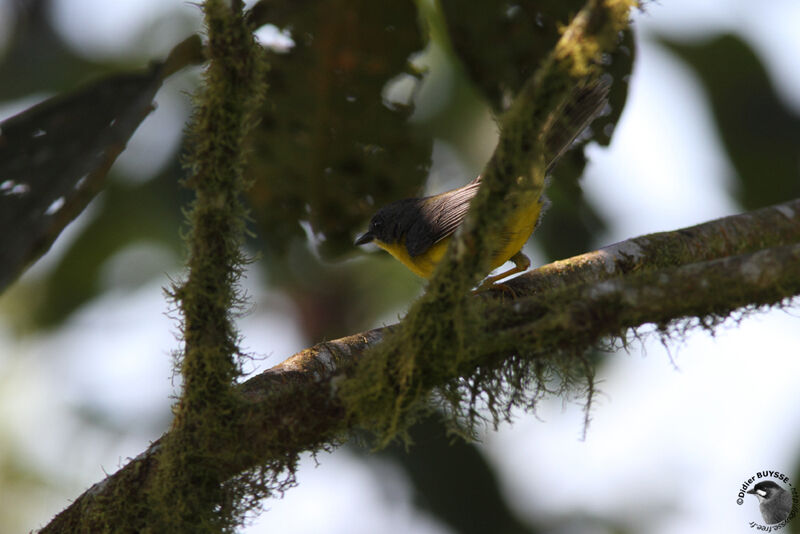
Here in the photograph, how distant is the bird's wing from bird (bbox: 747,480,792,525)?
2119 millimetres

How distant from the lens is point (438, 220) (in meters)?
4.40

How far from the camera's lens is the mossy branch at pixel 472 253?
6.47 feet

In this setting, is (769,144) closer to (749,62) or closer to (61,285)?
(749,62)

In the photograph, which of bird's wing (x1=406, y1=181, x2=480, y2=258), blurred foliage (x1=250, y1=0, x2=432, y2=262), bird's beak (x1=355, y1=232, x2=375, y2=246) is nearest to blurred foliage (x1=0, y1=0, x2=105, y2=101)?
blurred foliage (x1=250, y1=0, x2=432, y2=262)

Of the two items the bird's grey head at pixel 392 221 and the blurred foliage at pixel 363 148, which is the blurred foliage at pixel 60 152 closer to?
the blurred foliage at pixel 363 148

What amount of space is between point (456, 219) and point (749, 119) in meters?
2.76

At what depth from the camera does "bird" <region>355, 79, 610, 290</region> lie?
3.76m

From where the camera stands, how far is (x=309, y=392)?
2.39 m

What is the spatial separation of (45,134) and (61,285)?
382 cm

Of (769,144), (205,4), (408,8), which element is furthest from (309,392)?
(769,144)

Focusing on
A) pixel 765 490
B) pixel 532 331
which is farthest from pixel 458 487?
pixel 532 331

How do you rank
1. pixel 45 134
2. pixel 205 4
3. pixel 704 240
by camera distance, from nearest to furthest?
1. pixel 205 4
2. pixel 45 134
3. pixel 704 240

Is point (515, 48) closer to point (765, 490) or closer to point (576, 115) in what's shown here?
point (576, 115)

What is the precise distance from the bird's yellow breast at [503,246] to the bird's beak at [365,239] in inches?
5.9
